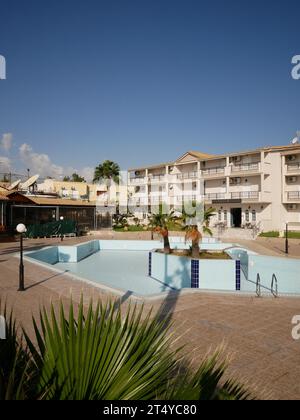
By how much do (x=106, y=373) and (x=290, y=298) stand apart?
914cm

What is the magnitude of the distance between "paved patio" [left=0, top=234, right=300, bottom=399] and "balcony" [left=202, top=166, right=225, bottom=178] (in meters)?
33.3

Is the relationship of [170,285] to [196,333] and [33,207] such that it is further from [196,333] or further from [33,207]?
[33,207]

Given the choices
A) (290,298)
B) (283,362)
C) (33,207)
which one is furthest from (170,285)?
(33,207)

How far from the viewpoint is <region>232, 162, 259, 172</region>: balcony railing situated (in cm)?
3775

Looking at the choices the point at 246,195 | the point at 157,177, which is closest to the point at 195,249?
the point at 246,195

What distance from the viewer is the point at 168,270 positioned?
1659 centimetres

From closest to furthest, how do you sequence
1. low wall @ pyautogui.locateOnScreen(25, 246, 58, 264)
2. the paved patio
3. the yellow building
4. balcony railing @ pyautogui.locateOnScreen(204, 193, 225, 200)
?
1. the paved patio
2. low wall @ pyautogui.locateOnScreen(25, 246, 58, 264)
3. balcony railing @ pyautogui.locateOnScreen(204, 193, 225, 200)
4. the yellow building

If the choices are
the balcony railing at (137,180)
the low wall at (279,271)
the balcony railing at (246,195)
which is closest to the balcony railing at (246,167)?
the balcony railing at (246,195)

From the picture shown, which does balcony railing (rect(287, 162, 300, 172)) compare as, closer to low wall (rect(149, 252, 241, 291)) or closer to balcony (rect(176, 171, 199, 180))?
balcony (rect(176, 171, 199, 180))

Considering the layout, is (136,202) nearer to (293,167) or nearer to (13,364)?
(293,167)

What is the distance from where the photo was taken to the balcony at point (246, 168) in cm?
3759

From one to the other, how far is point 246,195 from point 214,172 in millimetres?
6623

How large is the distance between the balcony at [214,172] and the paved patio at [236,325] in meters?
33.3

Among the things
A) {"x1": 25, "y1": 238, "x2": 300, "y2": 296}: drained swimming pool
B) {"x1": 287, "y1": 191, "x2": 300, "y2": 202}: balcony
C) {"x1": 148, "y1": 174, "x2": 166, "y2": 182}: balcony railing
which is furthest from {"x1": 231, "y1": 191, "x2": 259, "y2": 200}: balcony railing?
{"x1": 25, "y1": 238, "x2": 300, "y2": 296}: drained swimming pool
